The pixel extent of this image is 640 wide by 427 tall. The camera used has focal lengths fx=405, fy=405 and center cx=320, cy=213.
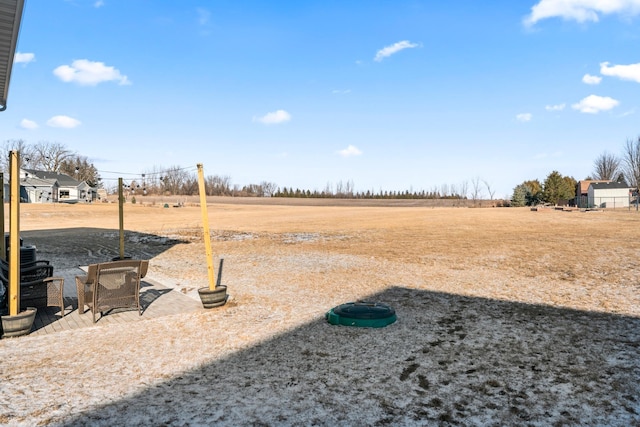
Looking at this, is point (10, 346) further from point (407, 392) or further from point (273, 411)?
point (407, 392)

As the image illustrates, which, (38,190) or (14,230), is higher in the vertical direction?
(38,190)

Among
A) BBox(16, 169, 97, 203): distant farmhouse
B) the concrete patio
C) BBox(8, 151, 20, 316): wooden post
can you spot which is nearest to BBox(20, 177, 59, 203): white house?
BBox(16, 169, 97, 203): distant farmhouse

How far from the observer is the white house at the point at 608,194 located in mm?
59500

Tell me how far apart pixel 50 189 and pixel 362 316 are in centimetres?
6094

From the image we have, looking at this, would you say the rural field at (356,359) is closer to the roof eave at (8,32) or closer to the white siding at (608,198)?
the roof eave at (8,32)

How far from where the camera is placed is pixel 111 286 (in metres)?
6.48

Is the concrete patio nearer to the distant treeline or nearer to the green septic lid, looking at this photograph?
the green septic lid

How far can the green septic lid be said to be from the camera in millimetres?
6125

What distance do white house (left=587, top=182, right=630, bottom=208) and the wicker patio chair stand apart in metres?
67.2

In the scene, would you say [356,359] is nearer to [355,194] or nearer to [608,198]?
[608,198]

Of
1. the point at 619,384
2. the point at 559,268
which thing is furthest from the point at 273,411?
the point at 559,268

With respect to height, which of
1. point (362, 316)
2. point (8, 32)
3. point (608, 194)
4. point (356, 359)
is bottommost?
point (356, 359)

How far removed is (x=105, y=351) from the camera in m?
5.07

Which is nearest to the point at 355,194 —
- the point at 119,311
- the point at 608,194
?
the point at 608,194
